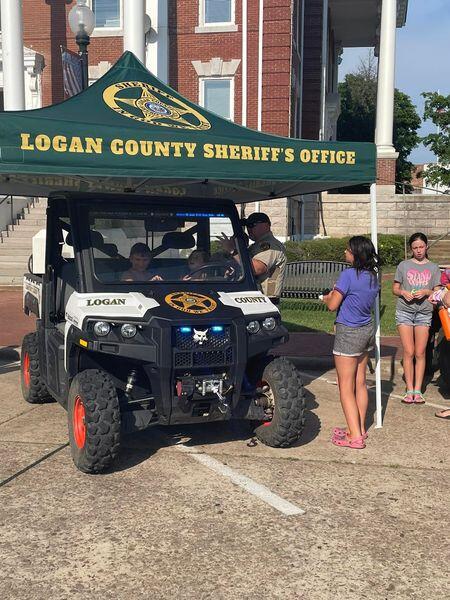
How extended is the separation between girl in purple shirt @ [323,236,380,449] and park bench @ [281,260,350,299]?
6746mm

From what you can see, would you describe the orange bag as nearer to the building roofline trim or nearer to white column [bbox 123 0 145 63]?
white column [bbox 123 0 145 63]

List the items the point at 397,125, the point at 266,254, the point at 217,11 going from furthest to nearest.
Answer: the point at 397,125 < the point at 217,11 < the point at 266,254

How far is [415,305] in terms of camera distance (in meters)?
6.79

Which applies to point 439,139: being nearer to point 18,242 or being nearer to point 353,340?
point 18,242

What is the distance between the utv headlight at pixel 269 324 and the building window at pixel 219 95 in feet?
56.2

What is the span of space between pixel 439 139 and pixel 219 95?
13.6 metres

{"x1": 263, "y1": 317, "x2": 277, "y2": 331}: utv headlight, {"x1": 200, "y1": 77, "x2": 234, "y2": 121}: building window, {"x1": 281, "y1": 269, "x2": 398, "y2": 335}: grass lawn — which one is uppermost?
{"x1": 200, "y1": 77, "x2": 234, "y2": 121}: building window

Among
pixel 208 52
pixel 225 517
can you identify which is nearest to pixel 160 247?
pixel 225 517

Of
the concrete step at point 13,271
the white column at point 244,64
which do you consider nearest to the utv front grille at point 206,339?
the concrete step at point 13,271

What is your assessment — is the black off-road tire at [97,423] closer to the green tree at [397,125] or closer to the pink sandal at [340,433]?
the pink sandal at [340,433]

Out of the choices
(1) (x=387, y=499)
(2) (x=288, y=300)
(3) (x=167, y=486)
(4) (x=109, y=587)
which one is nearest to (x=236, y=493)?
(3) (x=167, y=486)

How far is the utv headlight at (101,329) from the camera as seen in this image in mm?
4661

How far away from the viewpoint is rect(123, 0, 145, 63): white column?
62.8 ft

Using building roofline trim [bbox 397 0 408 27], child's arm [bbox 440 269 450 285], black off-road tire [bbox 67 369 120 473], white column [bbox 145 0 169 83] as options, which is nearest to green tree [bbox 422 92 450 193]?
building roofline trim [bbox 397 0 408 27]
